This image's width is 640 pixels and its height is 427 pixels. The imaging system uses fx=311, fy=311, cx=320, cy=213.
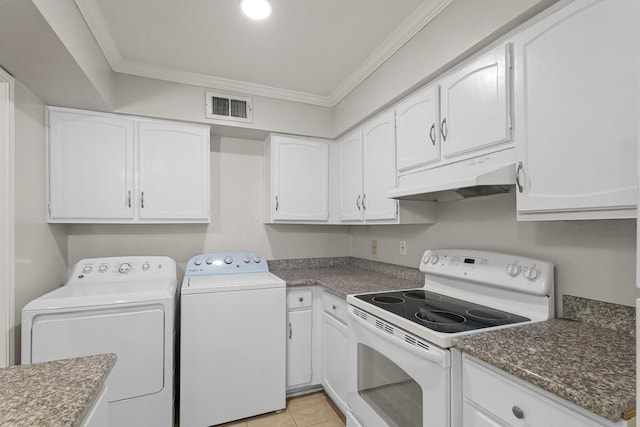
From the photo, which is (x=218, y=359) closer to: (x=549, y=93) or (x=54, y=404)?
(x=54, y=404)

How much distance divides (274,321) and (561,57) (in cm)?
203

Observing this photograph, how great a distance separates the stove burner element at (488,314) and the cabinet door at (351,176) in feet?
3.53

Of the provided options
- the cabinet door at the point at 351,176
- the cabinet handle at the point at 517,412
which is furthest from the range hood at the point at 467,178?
the cabinet handle at the point at 517,412

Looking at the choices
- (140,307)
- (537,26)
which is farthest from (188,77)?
(537,26)

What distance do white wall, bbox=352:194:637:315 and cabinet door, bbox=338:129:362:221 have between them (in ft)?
1.73

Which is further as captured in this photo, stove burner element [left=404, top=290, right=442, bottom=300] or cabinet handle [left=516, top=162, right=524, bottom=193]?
stove burner element [left=404, top=290, right=442, bottom=300]

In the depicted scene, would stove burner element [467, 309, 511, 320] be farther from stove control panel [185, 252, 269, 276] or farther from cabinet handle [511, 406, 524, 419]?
stove control panel [185, 252, 269, 276]

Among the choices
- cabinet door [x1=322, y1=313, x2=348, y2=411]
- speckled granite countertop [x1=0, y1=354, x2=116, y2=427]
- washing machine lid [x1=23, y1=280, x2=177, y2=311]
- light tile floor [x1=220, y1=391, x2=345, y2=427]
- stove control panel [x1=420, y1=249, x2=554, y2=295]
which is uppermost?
stove control panel [x1=420, y1=249, x2=554, y2=295]

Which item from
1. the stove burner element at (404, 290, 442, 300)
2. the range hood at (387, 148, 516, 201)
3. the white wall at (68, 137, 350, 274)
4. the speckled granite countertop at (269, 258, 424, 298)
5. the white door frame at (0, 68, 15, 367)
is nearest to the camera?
the range hood at (387, 148, 516, 201)

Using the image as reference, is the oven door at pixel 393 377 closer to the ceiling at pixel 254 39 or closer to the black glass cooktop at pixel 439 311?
the black glass cooktop at pixel 439 311

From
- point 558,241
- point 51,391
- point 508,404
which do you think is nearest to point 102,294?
point 51,391

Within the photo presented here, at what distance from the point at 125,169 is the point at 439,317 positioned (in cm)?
219

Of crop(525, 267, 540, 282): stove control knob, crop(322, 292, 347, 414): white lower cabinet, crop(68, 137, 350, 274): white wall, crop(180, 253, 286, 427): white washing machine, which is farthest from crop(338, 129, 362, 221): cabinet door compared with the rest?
crop(525, 267, 540, 282): stove control knob

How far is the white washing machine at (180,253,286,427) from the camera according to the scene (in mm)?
1941
